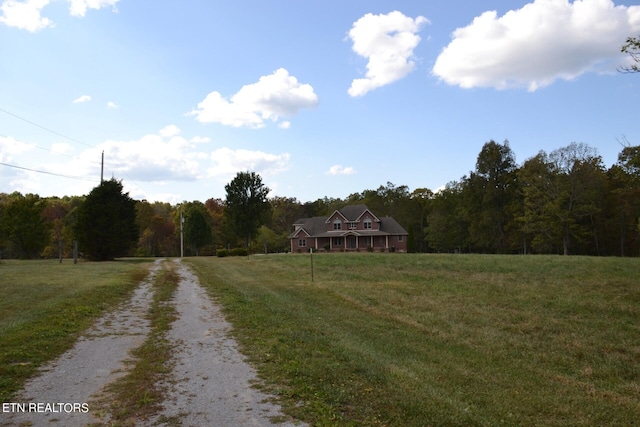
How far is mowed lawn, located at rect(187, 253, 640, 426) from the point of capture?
18.8ft

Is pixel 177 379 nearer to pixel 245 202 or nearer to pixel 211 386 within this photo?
pixel 211 386

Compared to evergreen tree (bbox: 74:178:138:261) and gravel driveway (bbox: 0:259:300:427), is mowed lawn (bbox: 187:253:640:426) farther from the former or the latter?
evergreen tree (bbox: 74:178:138:261)

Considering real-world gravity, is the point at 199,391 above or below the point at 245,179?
below

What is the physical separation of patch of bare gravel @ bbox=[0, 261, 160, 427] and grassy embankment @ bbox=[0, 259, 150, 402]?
261mm

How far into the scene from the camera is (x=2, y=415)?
5168mm

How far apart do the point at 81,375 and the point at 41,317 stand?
535 centimetres

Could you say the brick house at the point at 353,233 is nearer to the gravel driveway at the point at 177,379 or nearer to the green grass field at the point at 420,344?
the green grass field at the point at 420,344

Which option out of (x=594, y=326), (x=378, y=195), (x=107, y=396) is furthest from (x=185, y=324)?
(x=378, y=195)

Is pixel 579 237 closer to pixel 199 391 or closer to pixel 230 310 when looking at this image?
pixel 230 310

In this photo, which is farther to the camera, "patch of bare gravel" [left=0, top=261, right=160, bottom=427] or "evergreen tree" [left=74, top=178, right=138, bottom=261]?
"evergreen tree" [left=74, top=178, right=138, bottom=261]

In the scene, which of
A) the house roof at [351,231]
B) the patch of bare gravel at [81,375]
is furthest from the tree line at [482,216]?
the patch of bare gravel at [81,375]

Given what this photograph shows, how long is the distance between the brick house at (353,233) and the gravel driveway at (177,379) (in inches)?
2096

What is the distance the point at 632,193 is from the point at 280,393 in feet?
204

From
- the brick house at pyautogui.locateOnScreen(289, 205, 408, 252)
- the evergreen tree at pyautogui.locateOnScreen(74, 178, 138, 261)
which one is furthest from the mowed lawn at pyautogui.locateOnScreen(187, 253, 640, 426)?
the brick house at pyautogui.locateOnScreen(289, 205, 408, 252)
